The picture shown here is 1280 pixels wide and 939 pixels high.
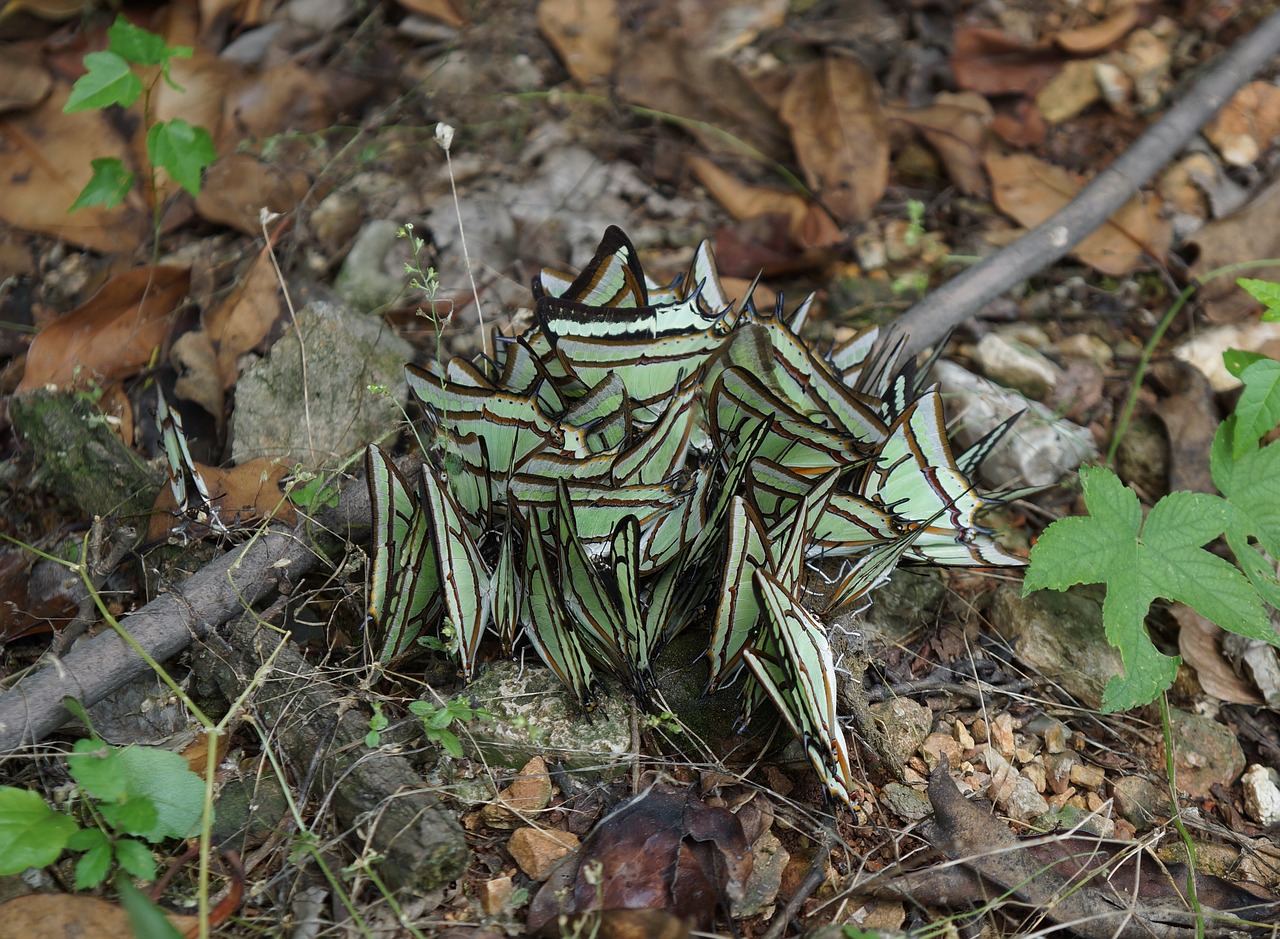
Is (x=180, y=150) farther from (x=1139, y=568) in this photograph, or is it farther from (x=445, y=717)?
(x=1139, y=568)

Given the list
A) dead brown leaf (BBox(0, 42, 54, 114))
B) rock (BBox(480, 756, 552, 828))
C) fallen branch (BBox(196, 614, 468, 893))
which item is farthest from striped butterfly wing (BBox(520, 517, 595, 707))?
dead brown leaf (BBox(0, 42, 54, 114))

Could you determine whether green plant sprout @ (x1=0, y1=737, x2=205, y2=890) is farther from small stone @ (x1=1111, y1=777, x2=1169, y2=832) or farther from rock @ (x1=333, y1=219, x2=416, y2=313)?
small stone @ (x1=1111, y1=777, x2=1169, y2=832)

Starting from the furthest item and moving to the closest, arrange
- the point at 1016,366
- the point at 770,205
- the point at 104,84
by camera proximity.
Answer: the point at 770,205 → the point at 1016,366 → the point at 104,84

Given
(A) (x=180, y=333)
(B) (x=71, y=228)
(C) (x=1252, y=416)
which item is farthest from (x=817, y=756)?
(B) (x=71, y=228)

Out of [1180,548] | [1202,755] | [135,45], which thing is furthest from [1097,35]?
[135,45]

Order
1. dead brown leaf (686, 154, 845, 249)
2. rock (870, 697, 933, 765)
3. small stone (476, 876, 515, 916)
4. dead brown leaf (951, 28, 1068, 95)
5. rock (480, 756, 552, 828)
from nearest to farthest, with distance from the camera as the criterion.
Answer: small stone (476, 876, 515, 916), rock (480, 756, 552, 828), rock (870, 697, 933, 765), dead brown leaf (686, 154, 845, 249), dead brown leaf (951, 28, 1068, 95)

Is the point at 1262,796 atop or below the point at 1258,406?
below
